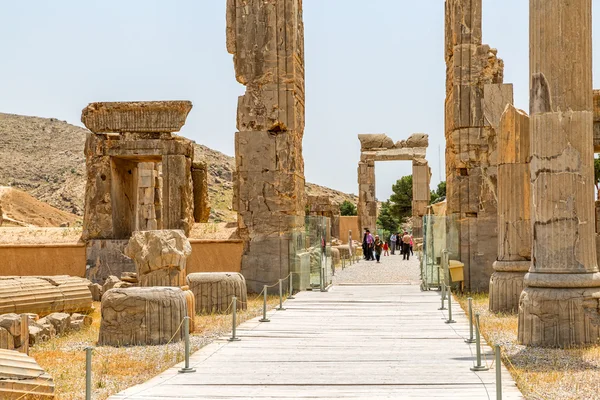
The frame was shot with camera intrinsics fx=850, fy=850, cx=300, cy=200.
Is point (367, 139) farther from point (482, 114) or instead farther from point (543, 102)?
point (543, 102)

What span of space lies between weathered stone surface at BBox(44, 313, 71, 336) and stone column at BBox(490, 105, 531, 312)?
260 inches

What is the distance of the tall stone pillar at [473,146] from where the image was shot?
16.8m

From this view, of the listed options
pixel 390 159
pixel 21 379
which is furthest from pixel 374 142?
pixel 21 379

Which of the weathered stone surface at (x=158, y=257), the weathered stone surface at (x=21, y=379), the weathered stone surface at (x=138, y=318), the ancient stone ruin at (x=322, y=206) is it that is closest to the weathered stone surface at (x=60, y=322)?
the weathered stone surface at (x=158, y=257)

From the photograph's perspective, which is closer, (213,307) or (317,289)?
(213,307)

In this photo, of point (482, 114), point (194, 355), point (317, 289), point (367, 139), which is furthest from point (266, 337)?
point (367, 139)

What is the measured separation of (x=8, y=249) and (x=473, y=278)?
32.4 ft

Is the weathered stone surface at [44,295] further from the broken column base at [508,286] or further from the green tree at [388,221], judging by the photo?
the green tree at [388,221]

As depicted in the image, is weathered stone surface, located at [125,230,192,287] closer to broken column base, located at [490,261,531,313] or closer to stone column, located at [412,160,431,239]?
broken column base, located at [490,261,531,313]

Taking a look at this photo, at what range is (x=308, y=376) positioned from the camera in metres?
8.27

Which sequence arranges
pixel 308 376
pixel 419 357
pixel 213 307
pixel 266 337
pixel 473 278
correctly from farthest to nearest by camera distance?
pixel 473 278, pixel 213 307, pixel 266 337, pixel 419 357, pixel 308 376

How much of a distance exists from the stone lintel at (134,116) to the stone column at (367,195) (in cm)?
2437

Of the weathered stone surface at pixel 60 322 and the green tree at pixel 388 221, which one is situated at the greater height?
the green tree at pixel 388 221

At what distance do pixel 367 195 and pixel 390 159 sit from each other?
2369 millimetres
